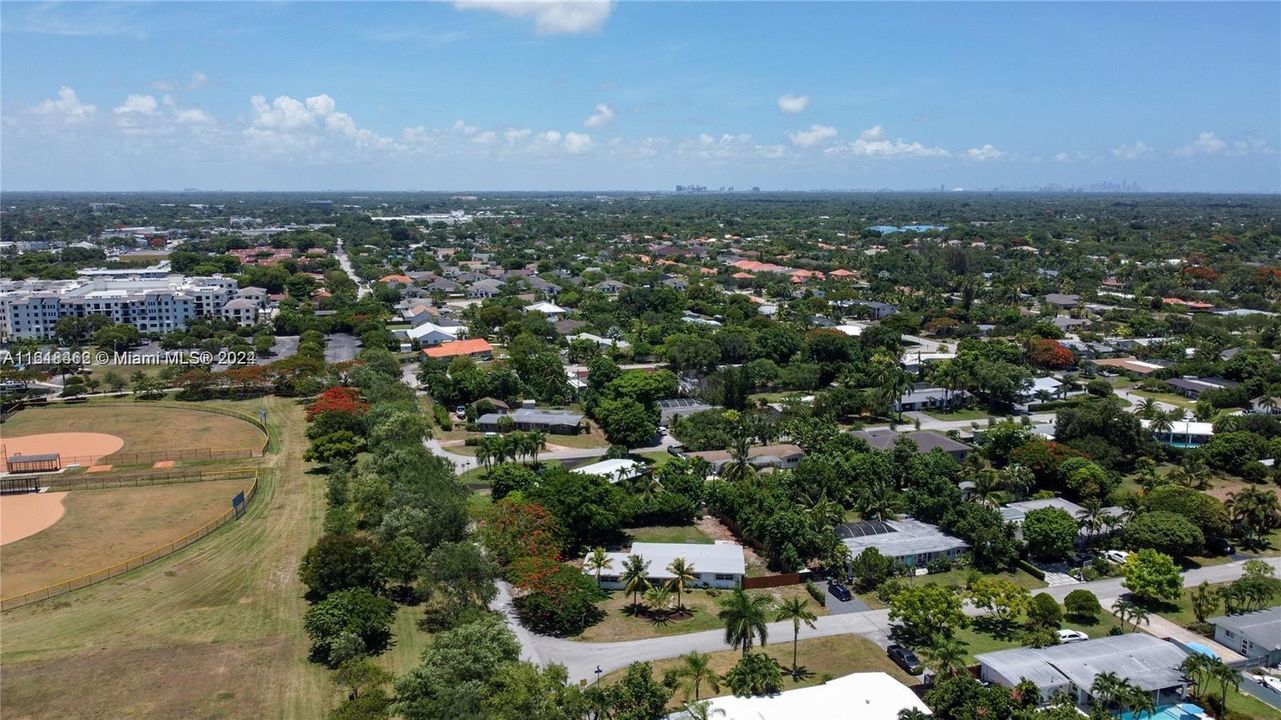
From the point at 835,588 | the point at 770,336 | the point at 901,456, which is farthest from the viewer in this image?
the point at 770,336

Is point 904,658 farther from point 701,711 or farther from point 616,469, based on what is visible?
point 616,469

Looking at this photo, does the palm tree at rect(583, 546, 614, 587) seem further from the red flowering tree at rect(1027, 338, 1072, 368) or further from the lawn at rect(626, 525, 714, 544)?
the red flowering tree at rect(1027, 338, 1072, 368)

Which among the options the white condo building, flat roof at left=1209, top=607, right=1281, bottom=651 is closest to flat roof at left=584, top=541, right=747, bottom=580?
flat roof at left=1209, top=607, right=1281, bottom=651

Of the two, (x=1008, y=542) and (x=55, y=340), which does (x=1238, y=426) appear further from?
(x=55, y=340)

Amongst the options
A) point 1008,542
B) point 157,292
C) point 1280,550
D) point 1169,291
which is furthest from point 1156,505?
point 157,292

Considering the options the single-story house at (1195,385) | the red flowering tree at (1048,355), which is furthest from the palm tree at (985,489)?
the red flowering tree at (1048,355)

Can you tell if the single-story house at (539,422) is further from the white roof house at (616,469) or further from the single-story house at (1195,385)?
the single-story house at (1195,385)

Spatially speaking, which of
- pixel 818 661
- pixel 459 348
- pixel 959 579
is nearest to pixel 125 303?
pixel 459 348
